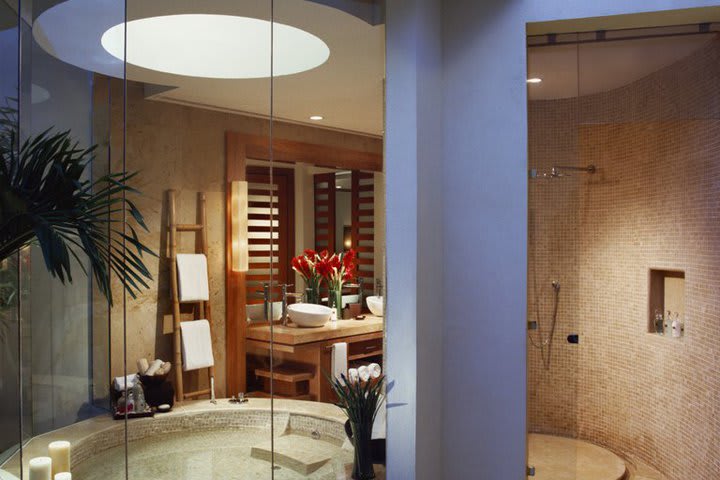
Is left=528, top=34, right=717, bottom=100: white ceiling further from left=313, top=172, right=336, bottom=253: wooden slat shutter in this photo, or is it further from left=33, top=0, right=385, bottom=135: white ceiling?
left=313, top=172, right=336, bottom=253: wooden slat shutter

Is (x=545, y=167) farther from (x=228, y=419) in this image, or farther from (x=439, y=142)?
(x=228, y=419)

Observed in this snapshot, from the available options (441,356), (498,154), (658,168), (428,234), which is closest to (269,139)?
(428,234)

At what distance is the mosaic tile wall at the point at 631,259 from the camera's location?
118 inches

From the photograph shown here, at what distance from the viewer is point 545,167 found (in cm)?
301

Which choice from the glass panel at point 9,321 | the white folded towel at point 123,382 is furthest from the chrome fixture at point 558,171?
the glass panel at point 9,321

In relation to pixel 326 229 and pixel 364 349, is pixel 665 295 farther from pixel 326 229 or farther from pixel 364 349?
pixel 326 229

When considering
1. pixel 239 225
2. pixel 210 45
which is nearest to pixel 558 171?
pixel 239 225

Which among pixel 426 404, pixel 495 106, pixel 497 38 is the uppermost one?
pixel 497 38

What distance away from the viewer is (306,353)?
8.48 ft

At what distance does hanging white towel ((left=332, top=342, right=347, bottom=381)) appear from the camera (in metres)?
2.67

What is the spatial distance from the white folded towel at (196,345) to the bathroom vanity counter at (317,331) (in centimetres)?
16

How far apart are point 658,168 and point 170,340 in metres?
2.40

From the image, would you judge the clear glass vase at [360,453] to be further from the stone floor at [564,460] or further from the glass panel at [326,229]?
the stone floor at [564,460]

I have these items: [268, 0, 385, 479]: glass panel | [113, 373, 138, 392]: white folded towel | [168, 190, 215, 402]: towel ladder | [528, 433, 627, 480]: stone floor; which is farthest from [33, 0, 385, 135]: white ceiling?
[528, 433, 627, 480]: stone floor
